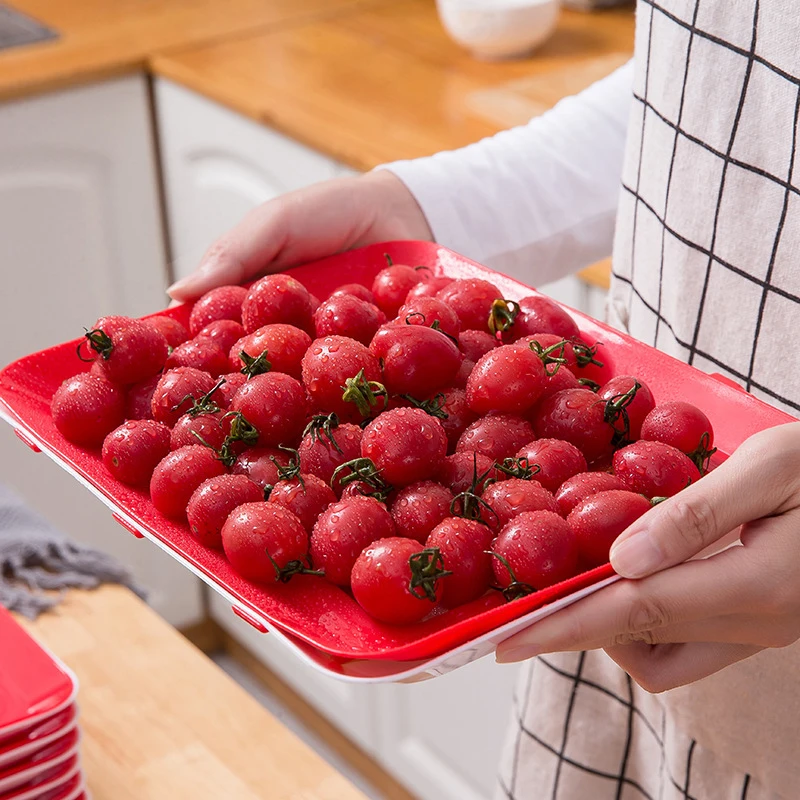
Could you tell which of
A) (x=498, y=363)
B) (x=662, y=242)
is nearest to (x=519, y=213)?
(x=662, y=242)

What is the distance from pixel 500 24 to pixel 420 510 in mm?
1315

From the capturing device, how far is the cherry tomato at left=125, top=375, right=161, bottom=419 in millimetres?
759

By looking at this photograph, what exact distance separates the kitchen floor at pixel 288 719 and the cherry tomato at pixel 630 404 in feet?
4.35

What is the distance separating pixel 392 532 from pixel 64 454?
220 mm

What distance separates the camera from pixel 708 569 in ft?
1.99

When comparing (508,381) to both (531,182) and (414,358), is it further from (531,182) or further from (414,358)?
(531,182)

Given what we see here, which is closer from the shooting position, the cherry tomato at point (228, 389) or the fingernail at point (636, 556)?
the fingernail at point (636, 556)

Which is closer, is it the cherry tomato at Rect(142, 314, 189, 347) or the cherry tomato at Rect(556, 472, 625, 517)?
the cherry tomato at Rect(556, 472, 625, 517)

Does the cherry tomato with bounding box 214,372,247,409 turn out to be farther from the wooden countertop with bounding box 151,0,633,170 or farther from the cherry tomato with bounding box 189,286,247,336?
the wooden countertop with bounding box 151,0,633,170

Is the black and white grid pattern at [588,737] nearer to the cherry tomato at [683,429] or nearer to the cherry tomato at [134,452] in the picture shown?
the cherry tomato at [683,429]

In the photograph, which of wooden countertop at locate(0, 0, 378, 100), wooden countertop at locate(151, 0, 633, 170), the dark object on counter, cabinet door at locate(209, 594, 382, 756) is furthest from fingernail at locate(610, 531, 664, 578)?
the dark object on counter

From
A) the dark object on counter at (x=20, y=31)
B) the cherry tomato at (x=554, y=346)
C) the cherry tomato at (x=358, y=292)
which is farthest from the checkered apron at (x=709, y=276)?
the dark object on counter at (x=20, y=31)

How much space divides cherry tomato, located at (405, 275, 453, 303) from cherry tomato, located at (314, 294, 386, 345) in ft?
0.15

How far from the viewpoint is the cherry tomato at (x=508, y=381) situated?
2.31 ft
